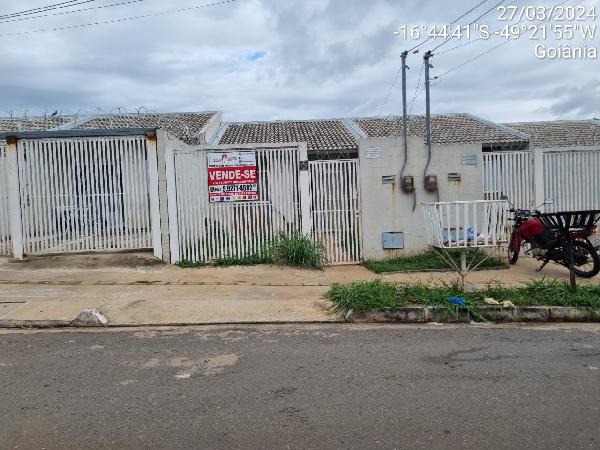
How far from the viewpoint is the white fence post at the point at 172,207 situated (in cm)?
993

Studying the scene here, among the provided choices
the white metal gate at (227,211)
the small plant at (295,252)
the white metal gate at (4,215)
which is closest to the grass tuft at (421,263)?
the small plant at (295,252)

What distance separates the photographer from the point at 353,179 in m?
10.3

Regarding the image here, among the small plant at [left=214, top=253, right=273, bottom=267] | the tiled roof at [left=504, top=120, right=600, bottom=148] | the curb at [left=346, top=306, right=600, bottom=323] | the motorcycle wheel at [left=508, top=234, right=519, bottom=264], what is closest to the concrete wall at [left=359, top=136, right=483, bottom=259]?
the motorcycle wheel at [left=508, top=234, right=519, bottom=264]

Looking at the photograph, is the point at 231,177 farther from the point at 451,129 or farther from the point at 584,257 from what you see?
the point at 451,129

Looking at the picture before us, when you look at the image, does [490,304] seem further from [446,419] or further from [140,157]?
[140,157]

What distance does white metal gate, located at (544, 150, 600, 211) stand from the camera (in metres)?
10.8

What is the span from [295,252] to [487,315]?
4078 mm

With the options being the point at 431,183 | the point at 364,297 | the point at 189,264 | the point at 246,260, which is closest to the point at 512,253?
the point at 431,183

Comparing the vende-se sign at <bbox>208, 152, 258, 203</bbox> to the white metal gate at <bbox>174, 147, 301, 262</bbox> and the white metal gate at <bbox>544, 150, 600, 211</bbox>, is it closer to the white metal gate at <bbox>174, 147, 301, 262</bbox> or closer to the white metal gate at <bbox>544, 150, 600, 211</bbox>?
the white metal gate at <bbox>174, 147, 301, 262</bbox>

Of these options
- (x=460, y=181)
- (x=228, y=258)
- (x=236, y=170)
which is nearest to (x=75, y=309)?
(x=228, y=258)

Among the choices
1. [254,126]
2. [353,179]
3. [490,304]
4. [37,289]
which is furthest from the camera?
[254,126]

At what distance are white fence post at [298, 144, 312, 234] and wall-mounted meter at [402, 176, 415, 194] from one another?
187 cm

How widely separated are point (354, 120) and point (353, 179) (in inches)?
536

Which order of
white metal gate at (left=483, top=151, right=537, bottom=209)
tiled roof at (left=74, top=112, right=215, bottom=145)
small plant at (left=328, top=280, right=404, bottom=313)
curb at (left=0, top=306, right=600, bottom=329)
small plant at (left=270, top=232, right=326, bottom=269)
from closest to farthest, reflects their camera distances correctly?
curb at (left=0, top=306, right=600, bottom=329)
small plant at (left=328, top=280, right=404, bottom=313)
small plant at (left=270, top=232, right=326, bottom=269)
white metal gate at (left=483, top=151, right=537, bottom=209)
tiled roof at (left=74, top=112, right=215, bottom=145)
